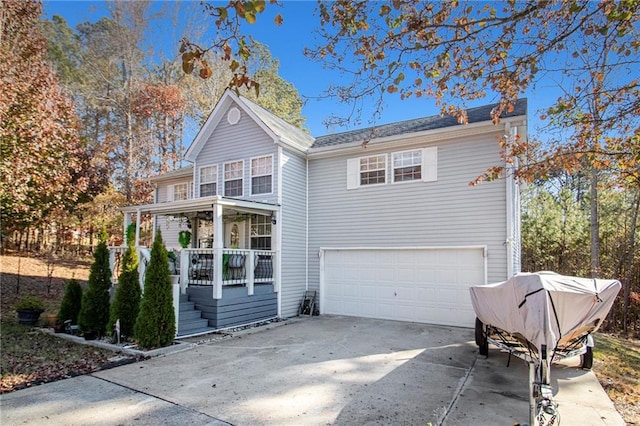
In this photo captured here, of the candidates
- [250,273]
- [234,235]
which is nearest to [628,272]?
[250,273]

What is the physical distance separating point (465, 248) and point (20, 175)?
38.3ft

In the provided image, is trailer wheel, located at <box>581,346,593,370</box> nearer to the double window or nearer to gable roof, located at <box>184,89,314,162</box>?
the double window

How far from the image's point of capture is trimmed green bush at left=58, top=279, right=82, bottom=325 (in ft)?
28.9

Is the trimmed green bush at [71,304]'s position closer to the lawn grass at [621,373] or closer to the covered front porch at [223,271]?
the covered front porch at [223,271]

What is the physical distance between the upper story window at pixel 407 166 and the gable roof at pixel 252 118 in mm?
3103

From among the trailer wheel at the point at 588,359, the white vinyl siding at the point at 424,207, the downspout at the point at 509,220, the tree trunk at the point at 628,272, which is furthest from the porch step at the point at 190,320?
the tree trunk at the point at 628,272

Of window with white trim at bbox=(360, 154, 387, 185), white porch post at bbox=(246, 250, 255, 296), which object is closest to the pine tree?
white porch post at bbox=(246, 250, 255, 296)

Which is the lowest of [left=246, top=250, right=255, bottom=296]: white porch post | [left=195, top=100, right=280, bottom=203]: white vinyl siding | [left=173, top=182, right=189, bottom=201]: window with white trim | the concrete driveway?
the concrete driveway

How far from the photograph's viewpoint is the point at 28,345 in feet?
24.4

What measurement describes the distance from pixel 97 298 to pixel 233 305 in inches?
122

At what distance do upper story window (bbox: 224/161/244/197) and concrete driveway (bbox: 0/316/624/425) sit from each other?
595 cm

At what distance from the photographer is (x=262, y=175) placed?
1179 centimetres

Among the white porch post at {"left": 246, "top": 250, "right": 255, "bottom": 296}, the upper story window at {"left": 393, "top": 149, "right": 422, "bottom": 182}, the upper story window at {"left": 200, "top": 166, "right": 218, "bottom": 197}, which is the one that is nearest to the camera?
the white porch post at {"left": 246, "top": 250, "right": 255, "bottom": 296}

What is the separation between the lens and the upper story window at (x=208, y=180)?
1295 cm
